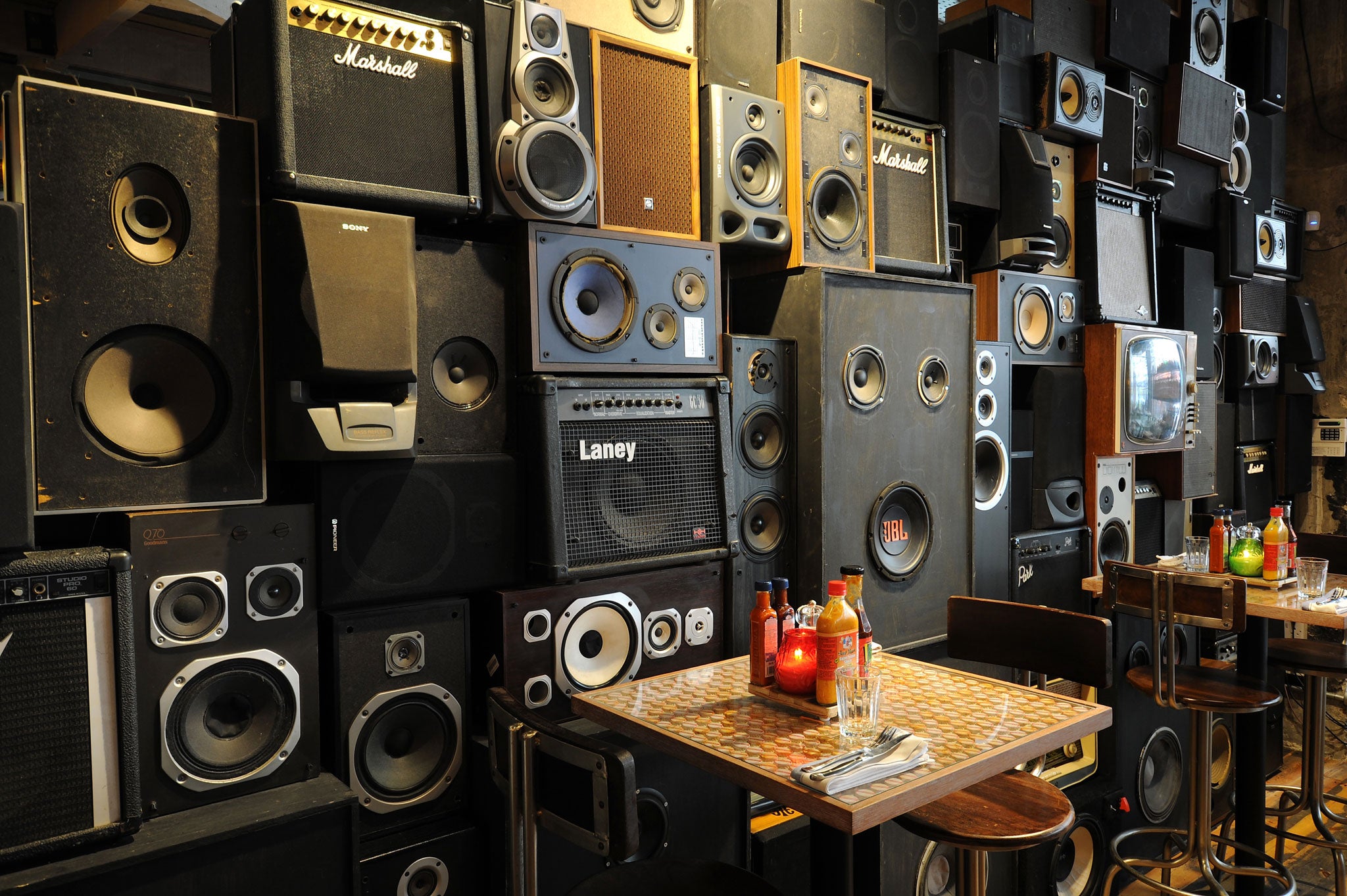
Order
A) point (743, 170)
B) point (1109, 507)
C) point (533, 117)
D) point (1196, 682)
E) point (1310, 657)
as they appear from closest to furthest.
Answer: point (533, 117) → point (743, 170) → point (1196, 682) → point (1310, 657) → point (1109, 507)

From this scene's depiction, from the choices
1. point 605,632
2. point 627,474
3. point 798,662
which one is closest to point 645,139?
point 627,474

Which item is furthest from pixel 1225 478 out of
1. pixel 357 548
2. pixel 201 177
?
pixel 201 177

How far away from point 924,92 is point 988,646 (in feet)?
5.66

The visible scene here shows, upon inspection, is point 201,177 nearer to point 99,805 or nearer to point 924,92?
point 99,805

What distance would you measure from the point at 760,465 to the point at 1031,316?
139cm

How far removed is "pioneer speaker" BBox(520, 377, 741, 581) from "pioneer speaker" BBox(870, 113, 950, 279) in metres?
0.86

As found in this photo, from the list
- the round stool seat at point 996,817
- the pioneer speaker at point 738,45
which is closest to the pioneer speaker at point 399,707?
the round stool seat at point 996,817

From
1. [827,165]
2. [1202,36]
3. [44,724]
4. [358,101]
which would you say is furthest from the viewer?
[1202,36]

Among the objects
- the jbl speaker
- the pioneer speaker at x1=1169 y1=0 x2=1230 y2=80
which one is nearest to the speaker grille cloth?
the jbl speaker

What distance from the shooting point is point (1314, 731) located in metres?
3.03

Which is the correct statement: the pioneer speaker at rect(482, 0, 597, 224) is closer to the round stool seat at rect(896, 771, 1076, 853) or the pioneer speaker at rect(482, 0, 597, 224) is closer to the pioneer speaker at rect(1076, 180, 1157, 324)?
the round stool seat at rect(896, 771, 1076, 853)

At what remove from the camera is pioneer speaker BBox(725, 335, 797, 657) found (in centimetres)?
249

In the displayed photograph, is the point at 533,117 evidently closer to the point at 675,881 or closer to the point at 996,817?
the point at 675,881

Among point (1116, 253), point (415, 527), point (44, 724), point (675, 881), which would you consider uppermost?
point (1116, 253)
